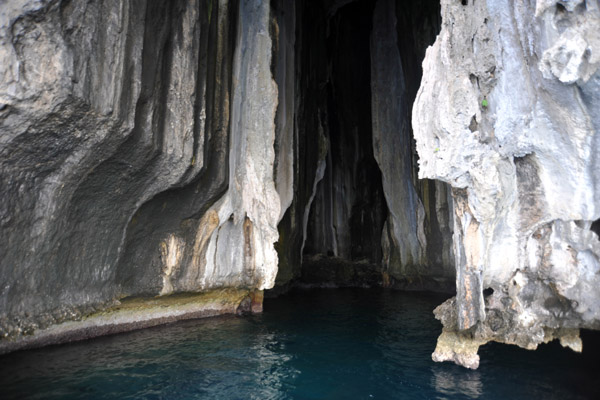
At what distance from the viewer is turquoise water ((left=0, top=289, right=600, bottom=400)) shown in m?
4.86

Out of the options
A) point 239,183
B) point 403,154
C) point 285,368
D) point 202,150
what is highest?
point 403,154

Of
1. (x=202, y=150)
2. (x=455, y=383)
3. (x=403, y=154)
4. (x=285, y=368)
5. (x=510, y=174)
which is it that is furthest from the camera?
(x=403, y=154)

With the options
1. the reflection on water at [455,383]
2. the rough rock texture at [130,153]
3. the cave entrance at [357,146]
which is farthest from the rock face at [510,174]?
the cave entrance at [357,146]

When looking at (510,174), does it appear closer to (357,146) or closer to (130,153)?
(130,153)

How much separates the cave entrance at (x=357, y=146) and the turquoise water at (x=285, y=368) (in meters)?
4.86

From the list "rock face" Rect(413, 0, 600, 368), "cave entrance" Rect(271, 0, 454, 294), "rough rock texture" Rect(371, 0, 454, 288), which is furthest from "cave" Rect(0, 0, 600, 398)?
"rough rock texture" Rect(371, 0, 454, 288)

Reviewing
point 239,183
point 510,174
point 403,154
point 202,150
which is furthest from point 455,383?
point 403,154

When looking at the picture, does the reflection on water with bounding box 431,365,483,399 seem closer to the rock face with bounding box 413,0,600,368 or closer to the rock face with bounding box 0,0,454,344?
the rock face with bounding box 413,0,600,368

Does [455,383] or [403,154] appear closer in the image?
[455,383]

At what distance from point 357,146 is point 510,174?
11.6 m

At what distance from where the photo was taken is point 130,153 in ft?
20.6

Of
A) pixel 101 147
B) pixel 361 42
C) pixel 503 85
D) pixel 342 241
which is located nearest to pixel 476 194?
pixel 503 85

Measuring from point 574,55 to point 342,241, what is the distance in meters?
13.2

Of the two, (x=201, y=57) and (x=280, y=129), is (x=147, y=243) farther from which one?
(x=280, y=129)
